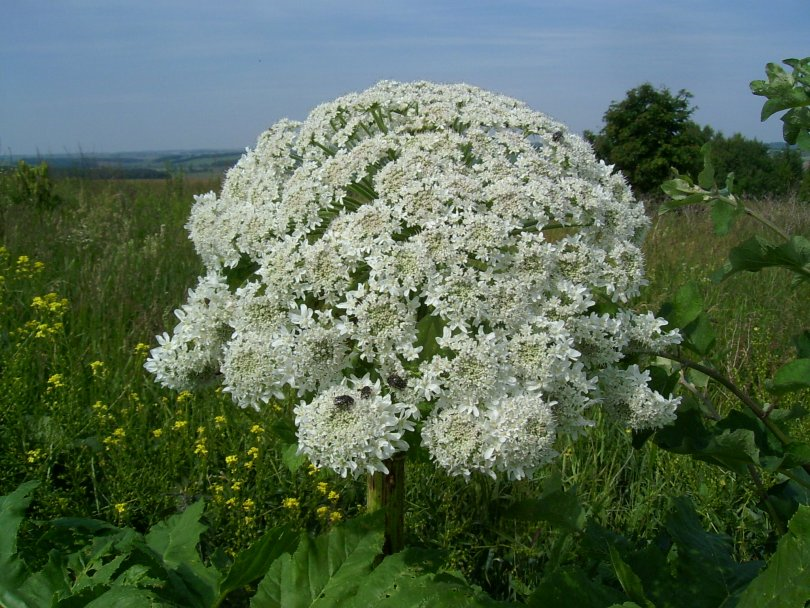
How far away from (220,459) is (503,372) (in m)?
3.27

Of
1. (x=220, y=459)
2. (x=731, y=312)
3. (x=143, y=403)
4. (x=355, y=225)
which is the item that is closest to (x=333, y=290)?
(x=355, y=225)

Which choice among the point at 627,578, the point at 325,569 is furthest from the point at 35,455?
the point at 627,578

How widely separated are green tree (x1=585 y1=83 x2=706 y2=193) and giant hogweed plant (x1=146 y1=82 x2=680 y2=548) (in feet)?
170

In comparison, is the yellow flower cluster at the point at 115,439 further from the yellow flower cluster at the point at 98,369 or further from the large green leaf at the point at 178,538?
the large green leaf at the point at 178,538

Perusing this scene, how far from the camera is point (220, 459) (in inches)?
192

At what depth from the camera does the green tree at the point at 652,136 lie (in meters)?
51.5

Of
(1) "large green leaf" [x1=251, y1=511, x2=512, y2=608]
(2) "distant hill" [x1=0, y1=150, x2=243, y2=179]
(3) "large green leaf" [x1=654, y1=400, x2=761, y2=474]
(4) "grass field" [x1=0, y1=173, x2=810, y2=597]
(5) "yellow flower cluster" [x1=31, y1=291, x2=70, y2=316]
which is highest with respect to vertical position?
(2) "distant hill" [x1=0, y1=150, x2=243, y2=179]

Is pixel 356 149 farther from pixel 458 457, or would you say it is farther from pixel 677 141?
pixel 677 141

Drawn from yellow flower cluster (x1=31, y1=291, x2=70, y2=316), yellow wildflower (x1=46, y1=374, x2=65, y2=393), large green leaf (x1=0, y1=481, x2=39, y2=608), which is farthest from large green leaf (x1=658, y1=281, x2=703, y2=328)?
yellow flower cluster (x1=31, y1=291, x2=70, y2=316)

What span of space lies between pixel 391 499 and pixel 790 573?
4.23 feet

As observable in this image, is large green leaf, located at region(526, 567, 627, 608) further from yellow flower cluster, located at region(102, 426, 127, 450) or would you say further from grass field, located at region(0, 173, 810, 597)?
yellow flower cluster, located at region(102, 426, 127, 450)

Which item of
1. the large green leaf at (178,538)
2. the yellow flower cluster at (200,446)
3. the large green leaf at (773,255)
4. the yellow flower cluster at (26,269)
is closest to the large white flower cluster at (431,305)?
the large green leaf at (773,255)

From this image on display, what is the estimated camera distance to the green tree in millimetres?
51469

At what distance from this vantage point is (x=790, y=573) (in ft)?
6.43
